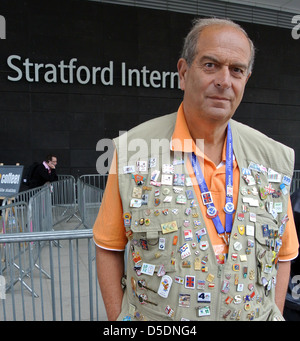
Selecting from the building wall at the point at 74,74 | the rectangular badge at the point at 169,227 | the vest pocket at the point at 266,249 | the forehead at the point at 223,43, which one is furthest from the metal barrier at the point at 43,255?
the building wall at the point at 74,74

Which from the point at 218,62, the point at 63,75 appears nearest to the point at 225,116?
the point at 218,62

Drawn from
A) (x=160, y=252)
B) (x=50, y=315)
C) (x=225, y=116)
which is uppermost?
(x=225, y=116)

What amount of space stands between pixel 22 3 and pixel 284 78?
10.0 m

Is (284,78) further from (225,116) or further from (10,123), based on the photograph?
(225,116)

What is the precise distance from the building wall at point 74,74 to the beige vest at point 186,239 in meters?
8.86

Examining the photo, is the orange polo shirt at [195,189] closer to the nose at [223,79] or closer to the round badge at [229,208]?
the round badge at [229,208]

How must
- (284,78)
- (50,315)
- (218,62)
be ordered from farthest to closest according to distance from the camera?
(284,78) < (50,315) < (218,62)

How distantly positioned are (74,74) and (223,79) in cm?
909

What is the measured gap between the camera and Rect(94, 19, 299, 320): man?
1094 millimetres

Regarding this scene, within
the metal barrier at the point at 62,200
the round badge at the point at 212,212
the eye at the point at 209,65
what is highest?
the eye at the point at 209,65

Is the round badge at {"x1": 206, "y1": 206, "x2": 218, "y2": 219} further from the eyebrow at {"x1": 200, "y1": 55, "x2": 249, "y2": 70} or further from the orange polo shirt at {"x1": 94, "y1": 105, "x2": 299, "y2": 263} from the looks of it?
the eyebrow at {"x1": 200, "y1": 55, "x2": 249, "y2": 70}

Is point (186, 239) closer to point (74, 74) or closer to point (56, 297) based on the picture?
point (56, 297)

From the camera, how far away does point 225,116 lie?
1135 mm

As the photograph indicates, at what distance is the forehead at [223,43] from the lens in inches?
42.7
